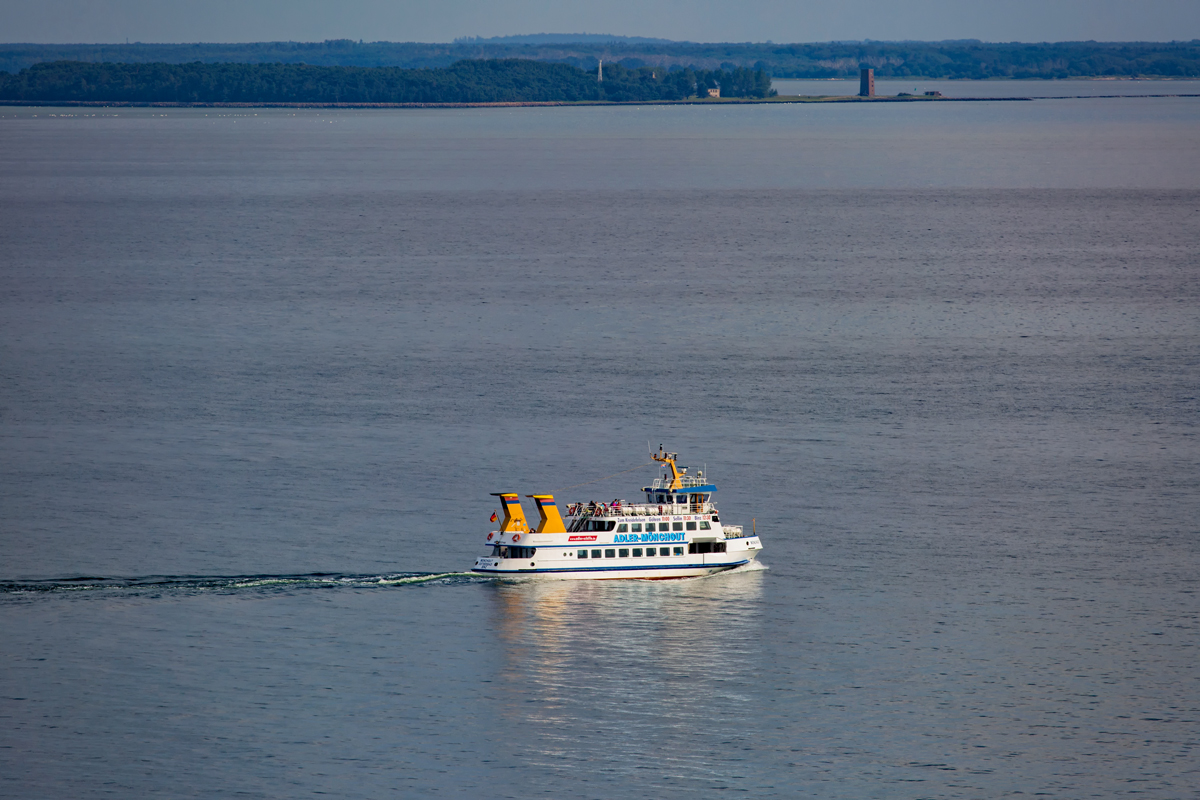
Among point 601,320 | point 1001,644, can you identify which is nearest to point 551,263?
point 601,320

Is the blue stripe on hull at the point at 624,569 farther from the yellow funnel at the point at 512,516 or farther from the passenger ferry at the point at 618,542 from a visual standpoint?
the yellow funnel at the point at 512,516

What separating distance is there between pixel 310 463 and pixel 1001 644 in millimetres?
44656

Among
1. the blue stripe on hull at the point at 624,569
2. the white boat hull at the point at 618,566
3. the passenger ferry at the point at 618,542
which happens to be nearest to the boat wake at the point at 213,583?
→ the white boat hull at the point at 618,566

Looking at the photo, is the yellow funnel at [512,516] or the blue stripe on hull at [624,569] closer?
the blue stripe on hull at [624,569]

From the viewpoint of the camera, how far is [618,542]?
77000 millimetres

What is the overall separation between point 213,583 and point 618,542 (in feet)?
62.8

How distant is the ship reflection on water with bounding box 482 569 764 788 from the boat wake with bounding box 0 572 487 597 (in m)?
5.18

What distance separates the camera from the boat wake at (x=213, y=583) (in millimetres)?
72125

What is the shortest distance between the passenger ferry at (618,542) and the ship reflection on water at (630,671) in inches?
33.5

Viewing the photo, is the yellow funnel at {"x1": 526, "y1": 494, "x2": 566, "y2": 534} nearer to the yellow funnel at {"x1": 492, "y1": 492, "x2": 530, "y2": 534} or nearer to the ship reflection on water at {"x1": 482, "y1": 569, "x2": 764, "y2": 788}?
the yellow funnel at {"x1": 492, "y1": 492, "x2": 530, "y2": 534}

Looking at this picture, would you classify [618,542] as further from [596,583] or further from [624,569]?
[596,583]

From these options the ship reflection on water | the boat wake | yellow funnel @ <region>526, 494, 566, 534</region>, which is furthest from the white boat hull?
the boat wake

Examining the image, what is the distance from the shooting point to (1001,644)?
6681cm

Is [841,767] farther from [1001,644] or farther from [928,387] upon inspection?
[928,387]
